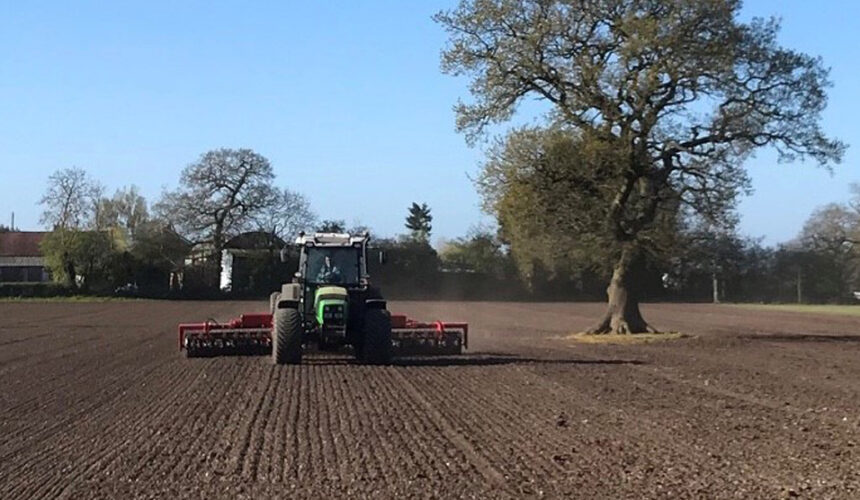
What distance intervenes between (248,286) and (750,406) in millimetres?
63841

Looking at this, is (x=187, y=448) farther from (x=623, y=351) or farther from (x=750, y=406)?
(x=623, y=351)

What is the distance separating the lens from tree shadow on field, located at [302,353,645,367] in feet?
77.8

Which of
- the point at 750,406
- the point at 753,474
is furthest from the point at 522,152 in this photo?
the point at 753,474

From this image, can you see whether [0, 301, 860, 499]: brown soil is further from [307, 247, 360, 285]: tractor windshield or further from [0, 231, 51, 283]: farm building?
[0, 231, 51, 283]: farm building

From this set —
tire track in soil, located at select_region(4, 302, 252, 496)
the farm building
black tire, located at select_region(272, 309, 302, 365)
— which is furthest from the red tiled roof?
tire track in soil, located at select_region(4, 302, 252, 496)

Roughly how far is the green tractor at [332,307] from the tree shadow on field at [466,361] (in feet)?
1.32

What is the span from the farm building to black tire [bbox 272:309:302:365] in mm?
72778

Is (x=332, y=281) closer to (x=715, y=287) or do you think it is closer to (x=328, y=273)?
(x=328, y=273)

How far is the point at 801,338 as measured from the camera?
118ft

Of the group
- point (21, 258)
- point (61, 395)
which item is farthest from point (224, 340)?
point (21, 258)

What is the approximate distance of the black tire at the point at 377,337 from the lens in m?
22.6

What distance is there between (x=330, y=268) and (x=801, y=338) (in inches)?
721

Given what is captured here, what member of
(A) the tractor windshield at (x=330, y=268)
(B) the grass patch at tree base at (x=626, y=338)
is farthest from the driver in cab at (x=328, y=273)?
(B) the grass patch at tree base at (x=626, y=338)

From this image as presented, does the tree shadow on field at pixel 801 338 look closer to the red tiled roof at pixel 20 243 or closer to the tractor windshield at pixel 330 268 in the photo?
the tractor windshield at pixel 330 268
